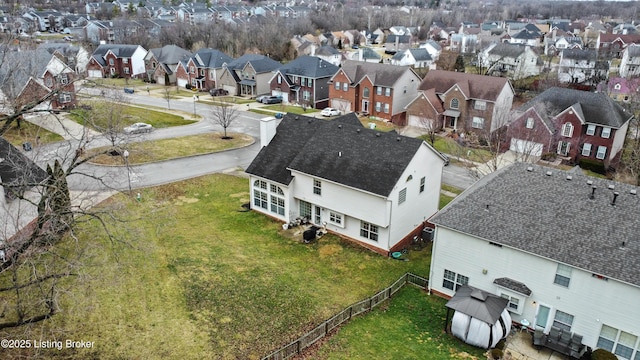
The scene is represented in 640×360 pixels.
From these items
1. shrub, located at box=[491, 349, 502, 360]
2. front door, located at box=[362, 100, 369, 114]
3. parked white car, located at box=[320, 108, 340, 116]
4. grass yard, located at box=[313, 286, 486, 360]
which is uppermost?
front door, located at box=[362, 100, 369, 114]

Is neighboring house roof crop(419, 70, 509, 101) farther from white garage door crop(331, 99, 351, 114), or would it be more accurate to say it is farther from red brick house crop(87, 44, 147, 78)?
red brick house crop(87, 44, 147, 78)

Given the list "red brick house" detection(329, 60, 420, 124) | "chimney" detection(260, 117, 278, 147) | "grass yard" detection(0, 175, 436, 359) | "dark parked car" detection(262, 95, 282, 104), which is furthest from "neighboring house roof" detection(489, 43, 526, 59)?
"grass yard" detection(0, 175, 436, 359)

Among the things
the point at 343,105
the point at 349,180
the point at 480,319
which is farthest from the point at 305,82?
the point at 480,319

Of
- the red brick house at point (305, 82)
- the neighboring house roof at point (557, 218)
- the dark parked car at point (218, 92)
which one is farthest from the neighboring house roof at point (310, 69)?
the neighboring house roof at point (557, 218)

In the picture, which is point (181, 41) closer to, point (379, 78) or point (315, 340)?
point (379, 78)

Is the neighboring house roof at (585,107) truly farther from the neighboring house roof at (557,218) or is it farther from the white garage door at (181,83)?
the white garage door at (181,83)

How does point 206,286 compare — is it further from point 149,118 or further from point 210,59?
point 210,59

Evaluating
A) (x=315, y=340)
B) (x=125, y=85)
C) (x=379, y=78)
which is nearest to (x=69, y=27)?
(x=125, y=85)
